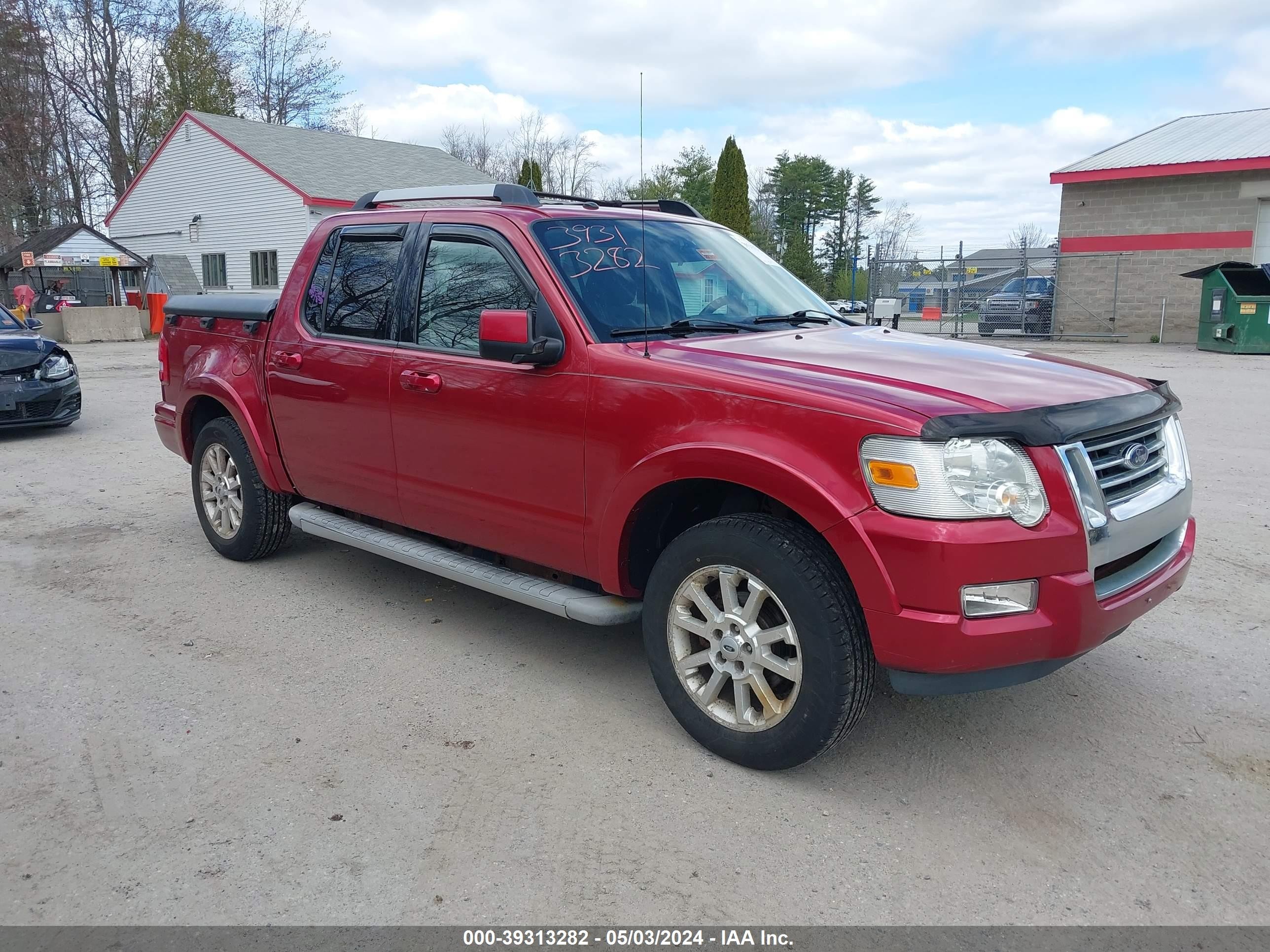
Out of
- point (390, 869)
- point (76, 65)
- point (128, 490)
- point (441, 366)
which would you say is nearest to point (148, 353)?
point (128, 490)

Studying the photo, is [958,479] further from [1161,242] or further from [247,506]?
[1161,242]

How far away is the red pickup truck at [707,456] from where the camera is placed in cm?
289

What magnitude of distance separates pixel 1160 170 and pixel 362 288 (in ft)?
81.3

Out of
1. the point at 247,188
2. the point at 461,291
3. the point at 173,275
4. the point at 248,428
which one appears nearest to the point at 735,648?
the point at 461,291

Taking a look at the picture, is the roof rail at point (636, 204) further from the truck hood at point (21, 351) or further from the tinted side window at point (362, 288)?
the truck hood at point (21, 351)

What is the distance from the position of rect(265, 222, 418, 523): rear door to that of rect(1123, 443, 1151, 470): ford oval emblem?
300cm

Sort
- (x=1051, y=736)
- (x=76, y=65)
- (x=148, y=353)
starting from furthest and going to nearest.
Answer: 1. (x=76, y=65)
2. (x=148, y=353)
3. (x=1051, y=736)

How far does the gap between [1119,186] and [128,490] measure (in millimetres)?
25095

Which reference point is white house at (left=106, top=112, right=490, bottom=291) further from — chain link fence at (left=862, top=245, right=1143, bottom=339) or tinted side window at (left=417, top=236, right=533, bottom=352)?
tinted side window at (left=417, top=236, right=533, bottom=352)

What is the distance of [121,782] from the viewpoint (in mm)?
3346

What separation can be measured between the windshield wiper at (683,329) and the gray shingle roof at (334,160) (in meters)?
29.6
